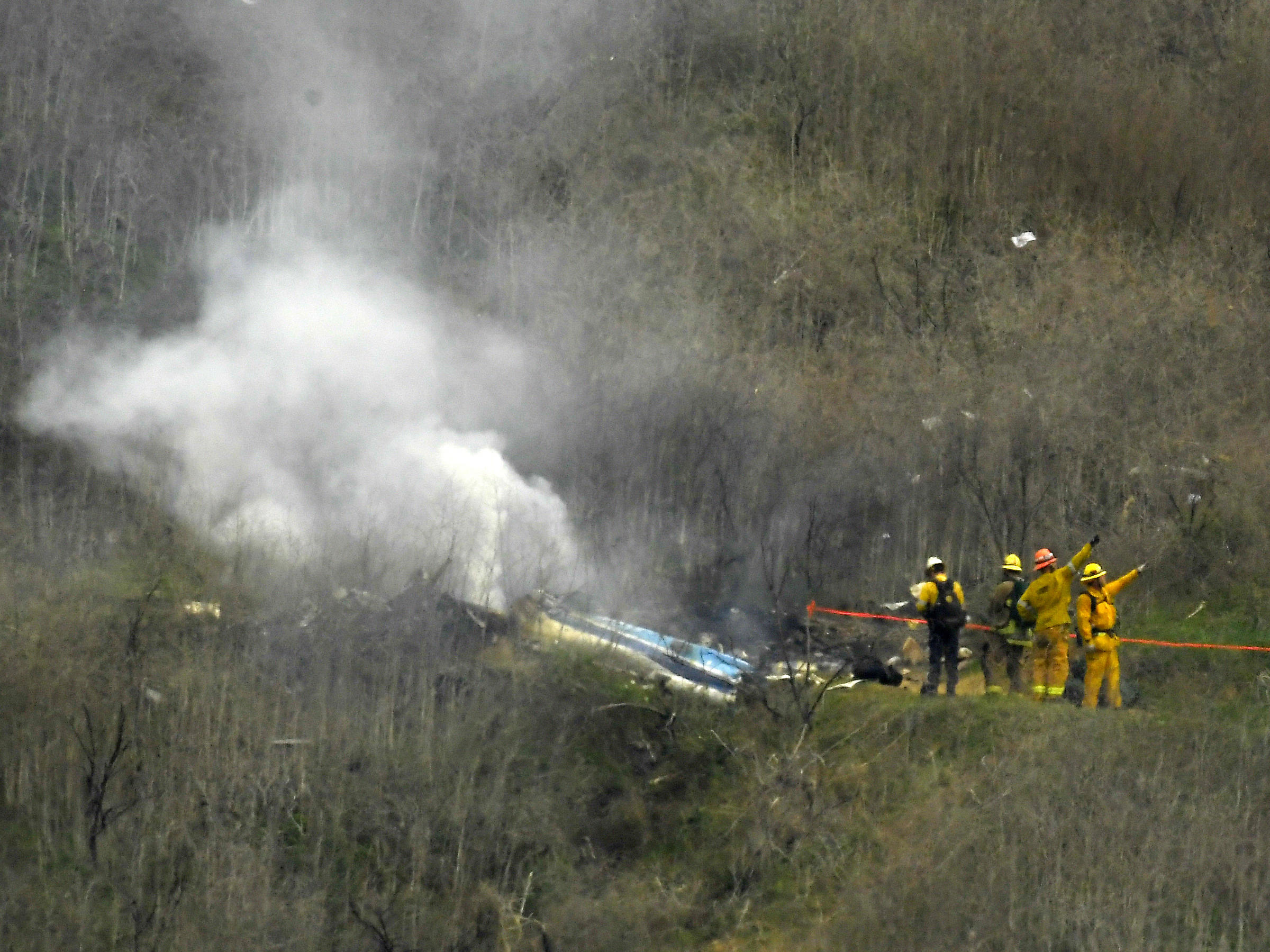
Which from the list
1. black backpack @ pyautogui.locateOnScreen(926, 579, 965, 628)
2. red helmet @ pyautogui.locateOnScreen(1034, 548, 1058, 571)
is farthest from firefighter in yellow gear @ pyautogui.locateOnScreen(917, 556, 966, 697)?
red helmet @ pyautogui.locateOnScreen(1034, 548, 1058, 571)

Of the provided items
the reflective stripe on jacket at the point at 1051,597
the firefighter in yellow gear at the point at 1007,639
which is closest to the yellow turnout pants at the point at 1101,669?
the reflective stripe on jacket at the point at 1051,597

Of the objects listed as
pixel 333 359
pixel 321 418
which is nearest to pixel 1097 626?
pixel 321 418

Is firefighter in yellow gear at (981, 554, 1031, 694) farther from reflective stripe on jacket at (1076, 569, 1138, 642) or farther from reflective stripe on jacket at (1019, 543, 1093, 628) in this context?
reflective stripe on jacket at (1076, 569, 1138, 642)

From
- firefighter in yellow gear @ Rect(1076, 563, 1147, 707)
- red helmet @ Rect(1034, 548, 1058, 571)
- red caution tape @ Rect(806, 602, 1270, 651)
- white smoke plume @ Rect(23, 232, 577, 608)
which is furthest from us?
white smoke plume @ Rect(23, 232, 577, 608)

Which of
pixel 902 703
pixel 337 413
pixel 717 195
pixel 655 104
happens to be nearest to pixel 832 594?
pixel 902 703

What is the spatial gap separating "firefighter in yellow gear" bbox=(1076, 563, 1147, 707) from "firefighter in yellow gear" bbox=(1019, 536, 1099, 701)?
0.36 ft

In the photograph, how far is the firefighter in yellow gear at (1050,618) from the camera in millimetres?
12359

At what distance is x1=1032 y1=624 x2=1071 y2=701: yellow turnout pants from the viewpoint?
41.0ft

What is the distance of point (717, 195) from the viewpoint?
2017 cm

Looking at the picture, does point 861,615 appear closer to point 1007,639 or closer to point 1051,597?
point 1007,639

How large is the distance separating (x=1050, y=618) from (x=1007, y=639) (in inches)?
21.4

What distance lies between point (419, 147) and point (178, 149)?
2.72 metres

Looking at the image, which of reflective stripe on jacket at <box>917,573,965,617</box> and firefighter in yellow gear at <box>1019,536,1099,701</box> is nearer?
firefighter in yellow gear at <box>1019,536,1099,701</box>

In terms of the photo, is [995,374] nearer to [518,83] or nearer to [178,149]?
[518,83]
